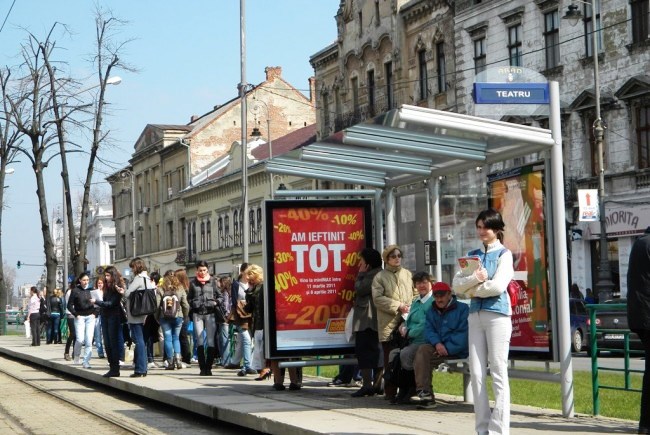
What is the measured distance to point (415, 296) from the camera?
14.6 meters

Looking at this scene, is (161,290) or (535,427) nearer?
(535,427)

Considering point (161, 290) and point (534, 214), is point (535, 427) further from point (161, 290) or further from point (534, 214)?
point (161, 290)

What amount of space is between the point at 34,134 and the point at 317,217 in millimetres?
33073

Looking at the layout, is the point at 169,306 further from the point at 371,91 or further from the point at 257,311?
the point at 371,91

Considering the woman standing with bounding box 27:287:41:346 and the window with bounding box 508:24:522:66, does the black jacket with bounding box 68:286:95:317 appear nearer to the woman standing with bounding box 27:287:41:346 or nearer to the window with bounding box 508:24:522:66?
the woman standing with bounding box 27:287:41:346

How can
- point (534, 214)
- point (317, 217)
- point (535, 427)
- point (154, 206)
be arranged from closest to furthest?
1. point (535, 427)
2. point (534, 214)
3. point (317, 217)
4. point (154, 206)

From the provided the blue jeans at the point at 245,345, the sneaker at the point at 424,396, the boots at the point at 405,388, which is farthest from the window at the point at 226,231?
the sneaker at the point at 424,396

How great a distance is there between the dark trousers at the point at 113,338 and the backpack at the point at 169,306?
3.98 ft

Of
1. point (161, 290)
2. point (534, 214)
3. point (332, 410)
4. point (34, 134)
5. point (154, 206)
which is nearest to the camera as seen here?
point (534, 214)

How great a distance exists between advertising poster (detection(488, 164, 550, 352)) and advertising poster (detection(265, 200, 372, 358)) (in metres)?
3.35

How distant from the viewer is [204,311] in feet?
67.2

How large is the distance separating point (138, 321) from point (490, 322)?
10.4 meters

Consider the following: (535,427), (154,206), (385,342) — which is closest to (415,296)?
(385,342)

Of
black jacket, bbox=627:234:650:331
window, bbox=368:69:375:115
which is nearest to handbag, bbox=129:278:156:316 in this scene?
black jacket, bbox=627:234:650:331
